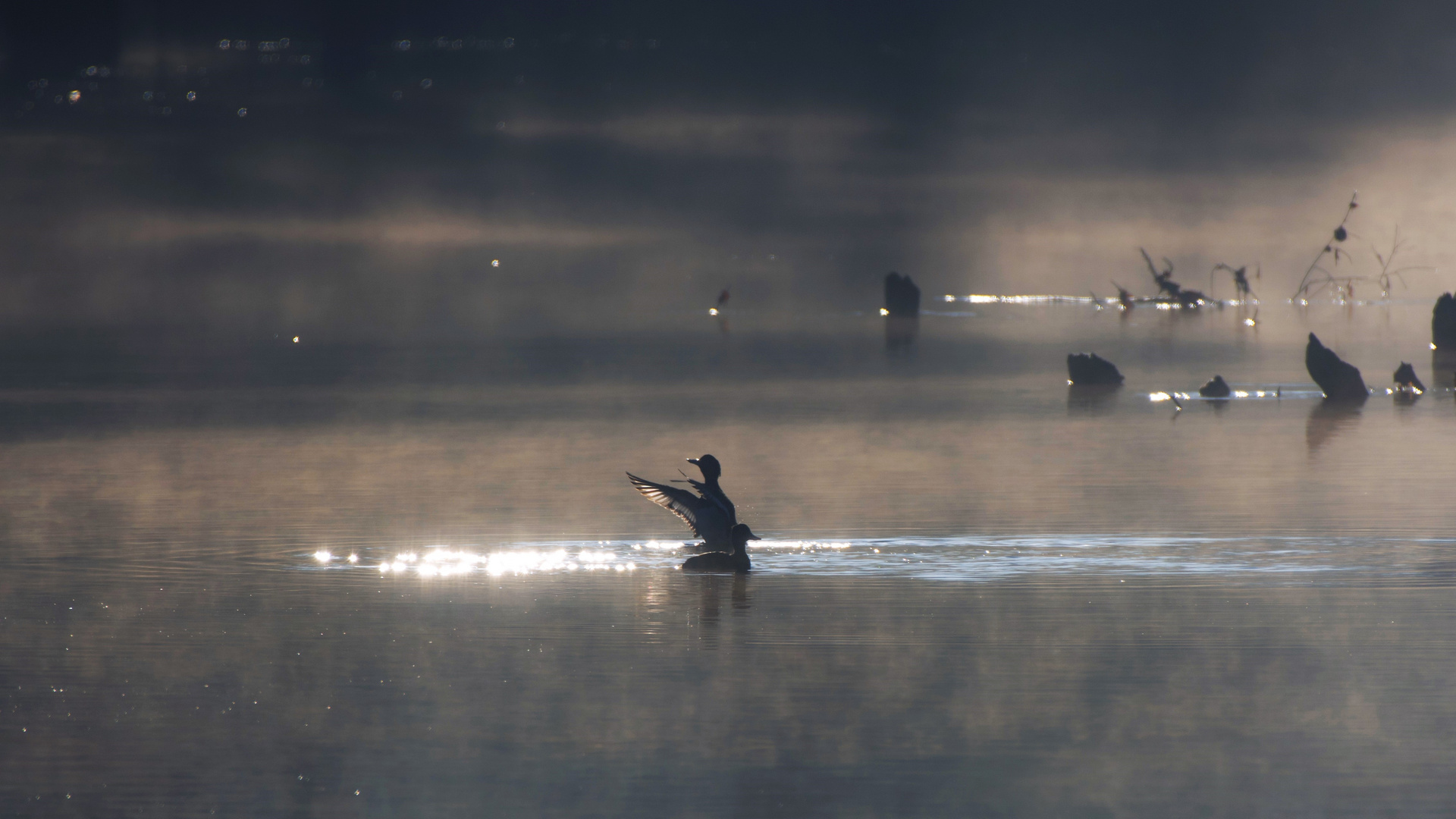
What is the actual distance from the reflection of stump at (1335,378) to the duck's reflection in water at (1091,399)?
7.29 metres

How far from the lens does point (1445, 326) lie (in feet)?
369

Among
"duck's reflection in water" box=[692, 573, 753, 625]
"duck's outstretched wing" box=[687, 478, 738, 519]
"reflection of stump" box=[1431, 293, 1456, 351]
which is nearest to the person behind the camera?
"duck's reflection in water" box=[692, 573, 753, 625]

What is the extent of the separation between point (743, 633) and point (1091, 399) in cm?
5394

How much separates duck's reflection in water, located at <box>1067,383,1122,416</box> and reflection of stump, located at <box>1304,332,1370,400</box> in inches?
287

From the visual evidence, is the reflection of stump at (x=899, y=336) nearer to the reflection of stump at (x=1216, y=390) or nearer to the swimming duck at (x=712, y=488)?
the reflection of stump at (x=1216, y=390)

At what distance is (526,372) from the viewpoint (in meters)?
101

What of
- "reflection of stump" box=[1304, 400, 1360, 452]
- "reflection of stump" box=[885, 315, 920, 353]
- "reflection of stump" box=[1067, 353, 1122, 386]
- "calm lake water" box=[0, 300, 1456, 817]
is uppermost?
"reflection of stump" box=[885, 315, 920, 353]

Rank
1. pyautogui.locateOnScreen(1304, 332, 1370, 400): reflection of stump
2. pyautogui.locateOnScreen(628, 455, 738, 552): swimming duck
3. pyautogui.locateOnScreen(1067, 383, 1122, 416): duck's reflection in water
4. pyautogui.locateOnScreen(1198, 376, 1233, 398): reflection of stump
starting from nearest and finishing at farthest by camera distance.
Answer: pyautogui.locateOnScreen(628, 455, 738, 552): swimming duck → pyautogui.locateOnScreen(1067, 383, 1122, 416): duck's reflection in water → pyautogui.locateOnScreen(1304, 332, 1370, 400): reflection of stump → pyautogui.locateOnScreen(1198, 376, 1233, 398): reflection of stump

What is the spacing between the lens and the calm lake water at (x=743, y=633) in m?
14.6

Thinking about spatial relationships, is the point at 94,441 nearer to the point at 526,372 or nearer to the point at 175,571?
the point at 175,571

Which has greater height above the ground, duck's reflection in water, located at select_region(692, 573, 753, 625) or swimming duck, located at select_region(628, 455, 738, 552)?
swimming duck, located at select_region(628, 455, 738, 552)

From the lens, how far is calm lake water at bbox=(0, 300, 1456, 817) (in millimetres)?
14648

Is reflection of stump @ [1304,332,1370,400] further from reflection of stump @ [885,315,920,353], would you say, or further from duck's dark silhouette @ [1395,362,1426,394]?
reflection of stump @ [885,315,920,353]

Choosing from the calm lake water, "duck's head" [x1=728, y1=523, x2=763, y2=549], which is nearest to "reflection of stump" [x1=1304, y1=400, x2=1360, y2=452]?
the calm lake water
